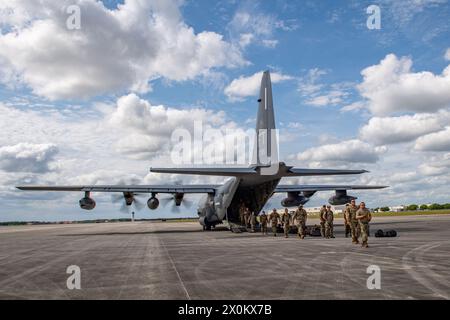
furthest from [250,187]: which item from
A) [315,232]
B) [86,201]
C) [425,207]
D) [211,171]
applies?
[425,207]

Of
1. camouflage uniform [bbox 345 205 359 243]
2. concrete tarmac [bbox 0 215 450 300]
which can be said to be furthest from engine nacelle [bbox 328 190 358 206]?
concrete tarmac [bbox 0 215 450 300]

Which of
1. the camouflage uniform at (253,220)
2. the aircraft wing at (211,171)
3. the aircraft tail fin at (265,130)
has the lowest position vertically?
the camouflage uniform at (253,220)

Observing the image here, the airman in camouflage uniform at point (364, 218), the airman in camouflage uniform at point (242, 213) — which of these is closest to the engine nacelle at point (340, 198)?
the airman in camouflage uniform at point (242, 213)

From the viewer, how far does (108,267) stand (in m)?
11.7

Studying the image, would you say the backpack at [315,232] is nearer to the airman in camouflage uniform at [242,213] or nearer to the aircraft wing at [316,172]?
the aircraft wing at [316,172]

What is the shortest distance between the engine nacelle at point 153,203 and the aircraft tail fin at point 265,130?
12141 mm

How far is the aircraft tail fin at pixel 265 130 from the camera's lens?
82.7ft

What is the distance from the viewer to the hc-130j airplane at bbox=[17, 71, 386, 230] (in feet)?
77.3

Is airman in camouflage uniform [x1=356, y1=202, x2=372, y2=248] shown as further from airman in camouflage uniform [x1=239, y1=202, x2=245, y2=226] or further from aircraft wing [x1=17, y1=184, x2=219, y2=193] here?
aircraft wing [x1=17, y1=184, x2=219, y2=193]

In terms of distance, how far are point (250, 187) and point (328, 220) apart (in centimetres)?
808

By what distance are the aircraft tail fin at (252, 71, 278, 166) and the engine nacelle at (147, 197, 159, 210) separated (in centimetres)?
1214
